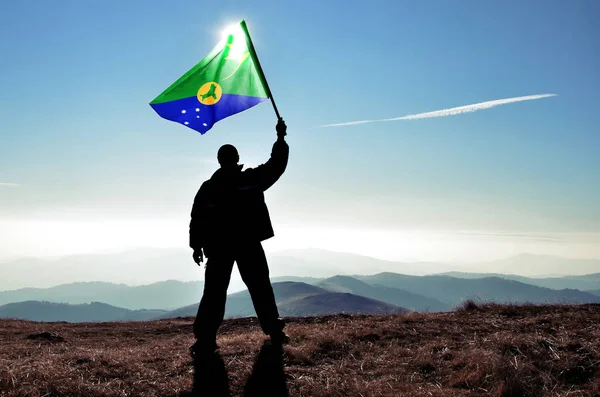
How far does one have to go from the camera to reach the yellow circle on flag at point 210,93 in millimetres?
7801

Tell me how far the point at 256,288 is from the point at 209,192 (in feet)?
5.09

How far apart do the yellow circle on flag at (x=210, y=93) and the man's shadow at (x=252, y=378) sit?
4.09 m

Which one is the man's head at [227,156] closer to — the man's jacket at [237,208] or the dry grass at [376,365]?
the man's jacket at [237,208]

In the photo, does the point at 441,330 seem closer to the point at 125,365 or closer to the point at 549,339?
the point at 549,339

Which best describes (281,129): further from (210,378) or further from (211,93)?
(210,378)

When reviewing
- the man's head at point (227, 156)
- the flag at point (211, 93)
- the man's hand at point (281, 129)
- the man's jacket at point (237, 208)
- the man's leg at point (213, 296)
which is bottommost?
the man's leg at point (213, 296)

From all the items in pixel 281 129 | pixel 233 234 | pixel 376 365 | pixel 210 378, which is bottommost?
pixel 376 365

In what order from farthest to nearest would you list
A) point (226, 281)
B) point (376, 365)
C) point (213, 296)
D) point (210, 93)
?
1. point (210, 93)
2. point (226, 281)
3. point (213, 296)
4. point (376, 365)

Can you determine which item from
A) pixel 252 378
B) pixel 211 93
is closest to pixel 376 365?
pixel 252 378

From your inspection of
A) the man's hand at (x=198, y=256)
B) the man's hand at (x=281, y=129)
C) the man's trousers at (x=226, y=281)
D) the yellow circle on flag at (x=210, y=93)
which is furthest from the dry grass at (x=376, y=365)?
the yellow circle on flag at (x=210, y=93)

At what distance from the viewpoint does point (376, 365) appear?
6.16m

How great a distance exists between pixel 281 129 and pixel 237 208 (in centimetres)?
134

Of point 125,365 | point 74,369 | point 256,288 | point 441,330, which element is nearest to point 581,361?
point 441,330

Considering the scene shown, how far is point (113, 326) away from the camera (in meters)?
14.6
